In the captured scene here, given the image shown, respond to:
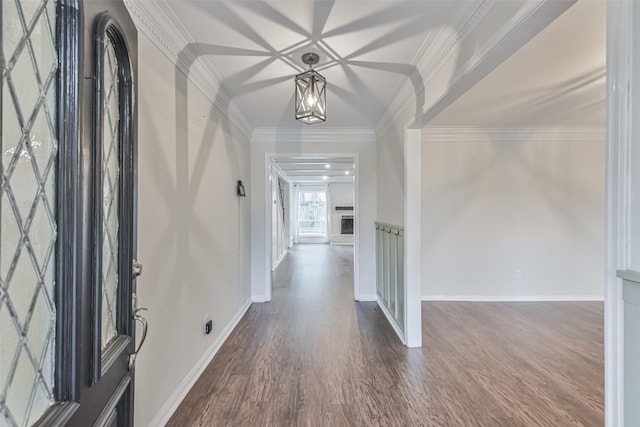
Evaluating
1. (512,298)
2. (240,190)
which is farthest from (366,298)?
(240,190)

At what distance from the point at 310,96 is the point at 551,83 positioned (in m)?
2.29

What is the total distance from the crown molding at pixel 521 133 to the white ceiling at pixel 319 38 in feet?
5.41

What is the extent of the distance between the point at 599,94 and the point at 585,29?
1.59 m

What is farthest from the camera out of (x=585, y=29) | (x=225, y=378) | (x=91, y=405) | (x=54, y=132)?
(x=225, y=378)

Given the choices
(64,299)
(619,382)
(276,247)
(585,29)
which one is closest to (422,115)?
(585,29)

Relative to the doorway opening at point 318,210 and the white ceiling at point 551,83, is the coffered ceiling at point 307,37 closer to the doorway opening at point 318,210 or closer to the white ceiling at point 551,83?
the white ceiling at point 551,83

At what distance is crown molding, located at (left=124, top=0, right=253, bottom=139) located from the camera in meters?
1.52

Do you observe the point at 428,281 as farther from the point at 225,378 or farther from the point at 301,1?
the point at 301,1

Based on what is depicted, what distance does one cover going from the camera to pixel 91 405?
74cm

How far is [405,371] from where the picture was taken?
232cm

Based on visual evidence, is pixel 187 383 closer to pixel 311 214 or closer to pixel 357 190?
pixel 357 190

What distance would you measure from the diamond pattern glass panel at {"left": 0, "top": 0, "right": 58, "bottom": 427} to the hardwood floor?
4.95 ft

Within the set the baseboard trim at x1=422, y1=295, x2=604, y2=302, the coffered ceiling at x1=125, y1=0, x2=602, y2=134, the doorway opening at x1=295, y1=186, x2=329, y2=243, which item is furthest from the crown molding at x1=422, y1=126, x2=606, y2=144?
the doorway opening at x1=295, y1=186, x2=329, y2=243

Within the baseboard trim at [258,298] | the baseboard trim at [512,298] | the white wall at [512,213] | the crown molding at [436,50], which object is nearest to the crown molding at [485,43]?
the crown molding at [436,50]
